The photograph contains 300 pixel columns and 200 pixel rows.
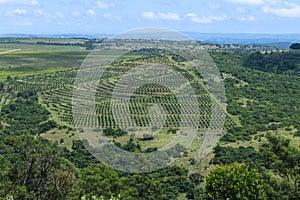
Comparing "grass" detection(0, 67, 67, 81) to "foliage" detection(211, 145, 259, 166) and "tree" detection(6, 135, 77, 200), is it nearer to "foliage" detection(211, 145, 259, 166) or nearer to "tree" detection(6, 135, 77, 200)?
"foliage" detection(211, 145, 259, 166)

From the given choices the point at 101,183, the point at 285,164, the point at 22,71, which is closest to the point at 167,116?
the point at 285,164

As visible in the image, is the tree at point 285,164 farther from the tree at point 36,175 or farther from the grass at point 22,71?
the grass at point 22,71

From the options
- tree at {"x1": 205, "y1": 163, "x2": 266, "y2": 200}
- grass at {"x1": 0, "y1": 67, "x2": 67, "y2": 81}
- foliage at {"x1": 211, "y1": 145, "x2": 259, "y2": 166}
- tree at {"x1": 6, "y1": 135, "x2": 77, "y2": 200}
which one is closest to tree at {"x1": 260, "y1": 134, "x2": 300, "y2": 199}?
tree at {"x1": 205, "y1": 163, "x2": 266, "y2": 200}

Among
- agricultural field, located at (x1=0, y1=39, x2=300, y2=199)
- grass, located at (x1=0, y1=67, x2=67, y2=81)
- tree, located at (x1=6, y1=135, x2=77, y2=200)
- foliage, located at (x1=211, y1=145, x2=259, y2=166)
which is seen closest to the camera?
tree, located at (x1=6, y1=135, x2=77, y2=200)

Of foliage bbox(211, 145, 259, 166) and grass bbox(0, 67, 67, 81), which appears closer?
foliage bbox(211, 145, 259, 166)

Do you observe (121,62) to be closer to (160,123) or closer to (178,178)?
(160,123)

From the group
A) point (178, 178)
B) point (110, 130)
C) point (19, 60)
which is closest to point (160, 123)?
point (110, 130)

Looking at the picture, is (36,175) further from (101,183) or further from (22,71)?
(22,71)

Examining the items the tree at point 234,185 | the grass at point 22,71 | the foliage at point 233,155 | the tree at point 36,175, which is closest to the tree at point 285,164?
the tree at point 234,185
